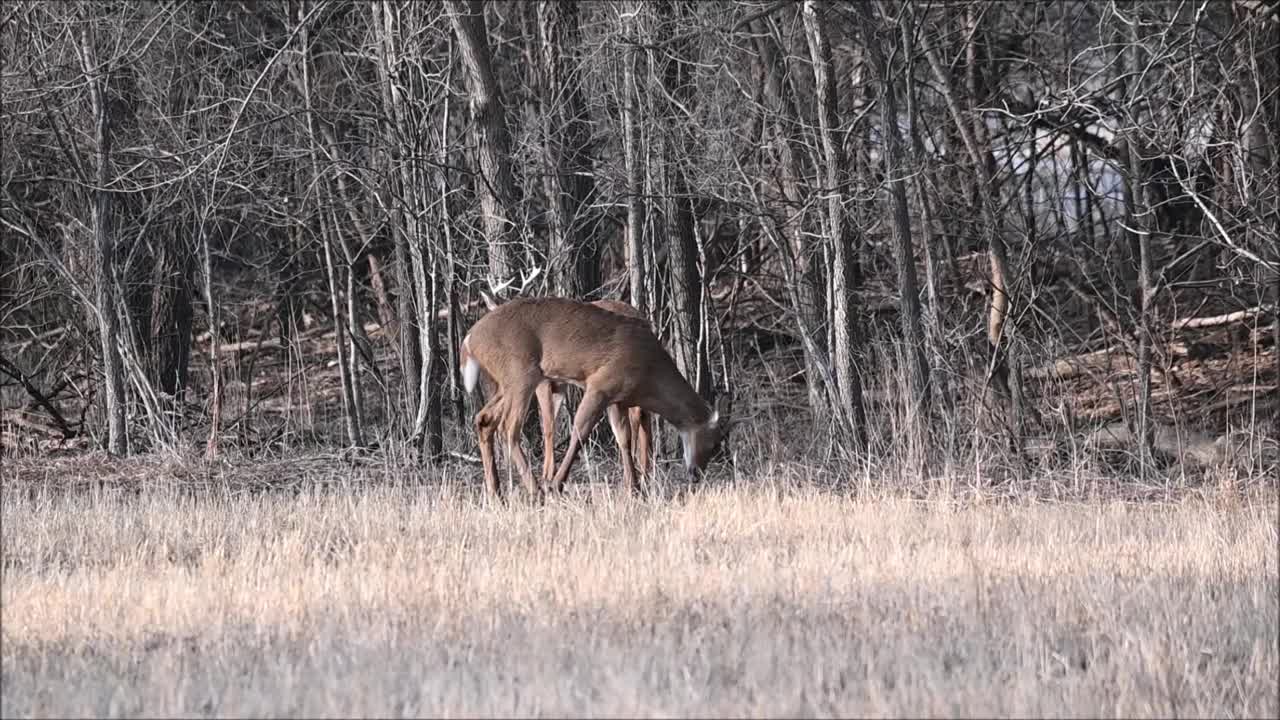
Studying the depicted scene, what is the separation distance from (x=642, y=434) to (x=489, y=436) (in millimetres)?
1401

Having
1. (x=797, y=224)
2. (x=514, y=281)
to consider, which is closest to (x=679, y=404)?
(x=514, y=281)

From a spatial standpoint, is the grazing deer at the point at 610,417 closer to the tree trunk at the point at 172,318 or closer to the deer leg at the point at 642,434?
the deer leg at the point at 642,434

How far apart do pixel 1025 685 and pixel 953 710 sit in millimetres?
344

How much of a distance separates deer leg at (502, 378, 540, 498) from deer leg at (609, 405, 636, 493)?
67 cm

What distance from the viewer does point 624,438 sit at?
11883 millimetres

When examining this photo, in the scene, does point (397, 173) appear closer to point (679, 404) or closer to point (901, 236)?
point (679, 404)

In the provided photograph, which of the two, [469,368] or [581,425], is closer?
[581,425]

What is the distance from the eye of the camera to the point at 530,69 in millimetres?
16422

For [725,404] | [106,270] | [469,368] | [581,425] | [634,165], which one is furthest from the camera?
[725,404]

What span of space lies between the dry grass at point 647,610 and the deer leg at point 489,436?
1132 millimetres

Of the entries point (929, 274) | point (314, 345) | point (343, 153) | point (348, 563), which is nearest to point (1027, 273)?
point (929, 274)

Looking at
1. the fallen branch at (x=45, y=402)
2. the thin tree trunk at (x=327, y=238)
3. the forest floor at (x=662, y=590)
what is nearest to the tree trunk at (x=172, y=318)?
the fallen branch at (x=45, y=402)

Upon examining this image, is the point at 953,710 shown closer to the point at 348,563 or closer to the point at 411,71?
the point at 348,563

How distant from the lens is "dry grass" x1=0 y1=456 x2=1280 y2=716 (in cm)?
525
